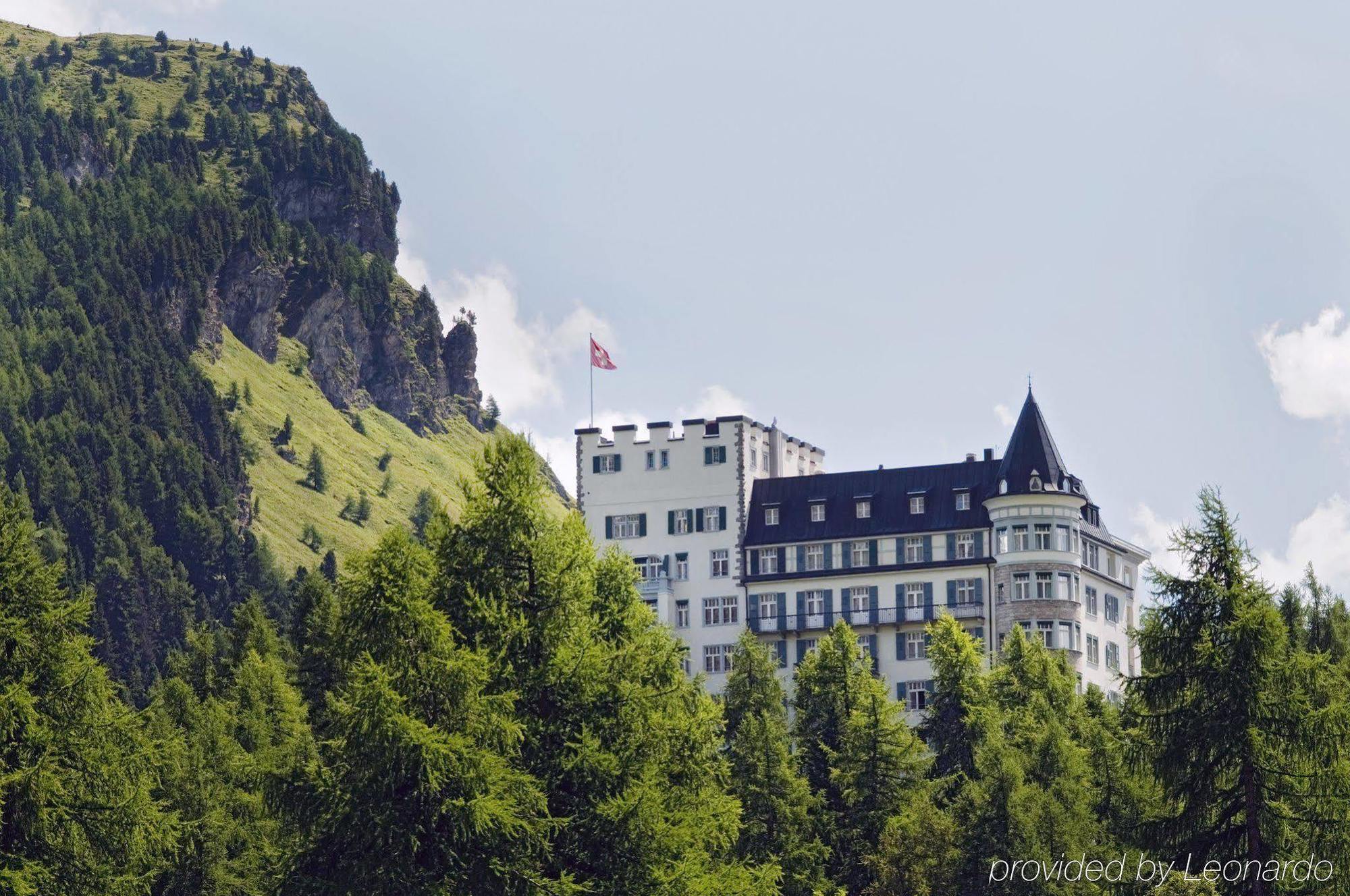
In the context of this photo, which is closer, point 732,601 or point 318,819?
point 318,819

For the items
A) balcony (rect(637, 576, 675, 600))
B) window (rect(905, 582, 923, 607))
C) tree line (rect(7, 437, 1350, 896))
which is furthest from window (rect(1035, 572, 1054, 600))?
tree line (rect(7, 437, 1350, 896))

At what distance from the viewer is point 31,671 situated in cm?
5919

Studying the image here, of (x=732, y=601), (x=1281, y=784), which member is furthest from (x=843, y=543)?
(x=1281, y=784)

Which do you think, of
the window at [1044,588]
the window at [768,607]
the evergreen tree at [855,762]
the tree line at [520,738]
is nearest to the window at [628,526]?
the window at [768,607]

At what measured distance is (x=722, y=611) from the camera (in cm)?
15138

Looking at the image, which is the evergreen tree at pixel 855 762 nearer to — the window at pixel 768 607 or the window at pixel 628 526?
the window at pixel 768 607

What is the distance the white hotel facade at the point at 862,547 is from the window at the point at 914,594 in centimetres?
9

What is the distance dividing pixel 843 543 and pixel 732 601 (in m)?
8.31

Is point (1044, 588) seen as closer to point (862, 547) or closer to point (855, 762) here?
point (862, 547)

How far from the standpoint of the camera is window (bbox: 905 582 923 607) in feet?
480

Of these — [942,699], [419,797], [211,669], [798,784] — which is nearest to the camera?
[419,797]

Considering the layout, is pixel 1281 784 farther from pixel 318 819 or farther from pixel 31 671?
pixel 31 671

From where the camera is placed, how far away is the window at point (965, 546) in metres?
146

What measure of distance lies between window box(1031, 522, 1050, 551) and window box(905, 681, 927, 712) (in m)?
11.0
